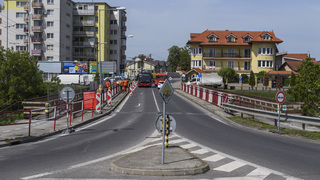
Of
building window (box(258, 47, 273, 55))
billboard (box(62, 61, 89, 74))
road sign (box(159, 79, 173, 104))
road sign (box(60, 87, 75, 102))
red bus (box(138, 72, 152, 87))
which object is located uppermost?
building window (box(258, 47, 273, 55))

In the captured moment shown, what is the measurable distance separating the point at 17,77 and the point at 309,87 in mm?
27765

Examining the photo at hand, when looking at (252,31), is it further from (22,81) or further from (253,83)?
(22,81)

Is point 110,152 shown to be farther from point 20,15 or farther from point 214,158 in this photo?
point 20,15

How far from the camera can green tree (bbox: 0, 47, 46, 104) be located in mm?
36938

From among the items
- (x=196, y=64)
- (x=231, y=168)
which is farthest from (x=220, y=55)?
(x=231, y=168)

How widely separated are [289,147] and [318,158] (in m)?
2.17

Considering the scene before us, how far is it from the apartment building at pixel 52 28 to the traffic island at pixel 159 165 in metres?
67.5

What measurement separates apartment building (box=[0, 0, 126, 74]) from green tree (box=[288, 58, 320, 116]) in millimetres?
48355

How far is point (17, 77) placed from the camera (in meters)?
37.0

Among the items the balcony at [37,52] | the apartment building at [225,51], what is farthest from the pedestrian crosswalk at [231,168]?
the apartment building at [225,51]

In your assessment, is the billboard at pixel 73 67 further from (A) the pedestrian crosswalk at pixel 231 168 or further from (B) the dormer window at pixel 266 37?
(A) the pedestrian crosswalk at pixel 231 168

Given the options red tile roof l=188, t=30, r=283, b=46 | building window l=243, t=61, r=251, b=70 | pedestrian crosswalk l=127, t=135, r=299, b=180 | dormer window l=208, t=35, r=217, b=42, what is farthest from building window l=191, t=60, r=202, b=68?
pedestrian crosswalk l=127, t=135, r=299, b=180

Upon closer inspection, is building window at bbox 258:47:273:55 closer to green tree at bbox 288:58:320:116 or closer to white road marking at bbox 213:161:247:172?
green tree at bbox 288:58:320:116

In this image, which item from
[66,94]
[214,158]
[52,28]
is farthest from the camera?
[52,28]
